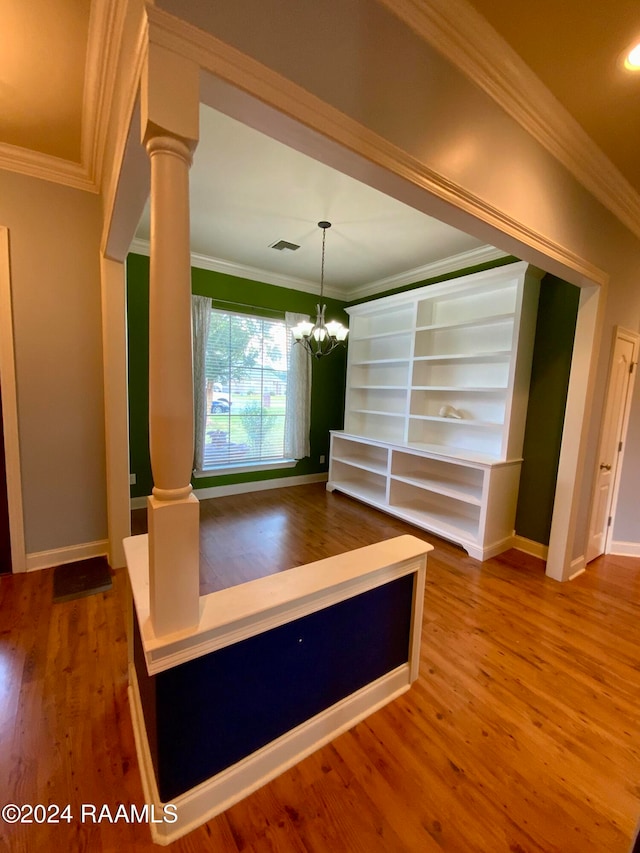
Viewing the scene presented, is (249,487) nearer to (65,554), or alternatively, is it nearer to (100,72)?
(65,554)

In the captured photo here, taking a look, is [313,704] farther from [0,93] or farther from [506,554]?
[0,93]

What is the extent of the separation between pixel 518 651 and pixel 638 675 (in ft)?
1.96

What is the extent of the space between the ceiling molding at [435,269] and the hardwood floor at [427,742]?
2.88 meters

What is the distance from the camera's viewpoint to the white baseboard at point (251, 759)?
1.13m

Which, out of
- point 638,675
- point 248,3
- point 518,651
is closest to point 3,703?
point 518,651

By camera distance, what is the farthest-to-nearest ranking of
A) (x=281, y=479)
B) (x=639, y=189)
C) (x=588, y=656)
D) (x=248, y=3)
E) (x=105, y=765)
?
(x=281, y=479), (x=639, y=189), (x=588, y=656), (x=105, y=765), (x=248, y=3)

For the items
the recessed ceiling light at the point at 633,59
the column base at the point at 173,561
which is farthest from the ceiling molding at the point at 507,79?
the column base at the point at 173,561

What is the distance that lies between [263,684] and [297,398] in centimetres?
386

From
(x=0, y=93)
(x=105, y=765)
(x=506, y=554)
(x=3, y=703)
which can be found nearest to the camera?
(x=105, y=765)

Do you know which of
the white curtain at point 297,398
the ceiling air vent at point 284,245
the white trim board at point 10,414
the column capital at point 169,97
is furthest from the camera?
the white curtain at point 297,398

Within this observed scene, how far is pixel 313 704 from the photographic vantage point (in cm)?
141

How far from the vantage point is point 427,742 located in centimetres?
147

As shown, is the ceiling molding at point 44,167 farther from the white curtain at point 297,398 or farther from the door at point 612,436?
the door at point 612,436

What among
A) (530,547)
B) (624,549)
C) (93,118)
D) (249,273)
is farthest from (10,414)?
(624,549)
